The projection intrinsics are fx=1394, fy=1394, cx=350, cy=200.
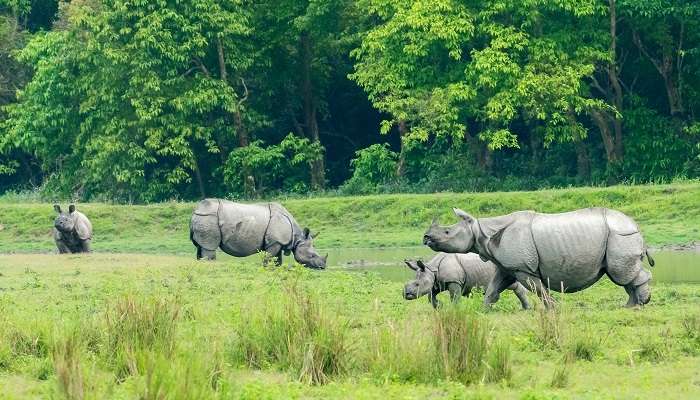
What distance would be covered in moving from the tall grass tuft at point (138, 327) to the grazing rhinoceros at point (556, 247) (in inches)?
187

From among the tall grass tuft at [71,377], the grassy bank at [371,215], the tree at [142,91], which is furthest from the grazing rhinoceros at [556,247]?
the tree at [142,91]

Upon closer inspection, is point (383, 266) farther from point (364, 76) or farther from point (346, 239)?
point (364, 76)

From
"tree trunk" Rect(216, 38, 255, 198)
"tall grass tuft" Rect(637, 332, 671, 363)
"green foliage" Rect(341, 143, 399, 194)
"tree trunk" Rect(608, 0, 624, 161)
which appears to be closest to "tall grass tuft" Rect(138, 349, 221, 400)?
"tall grass tuft" Rect(637, 332, 671, 363)

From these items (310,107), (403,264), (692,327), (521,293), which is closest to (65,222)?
(403,264)

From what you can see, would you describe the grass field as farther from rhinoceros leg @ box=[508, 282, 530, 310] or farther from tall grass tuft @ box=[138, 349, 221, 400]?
rhinoceros leg @ box=[508, 282, 530, 310]

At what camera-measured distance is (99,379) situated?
33.2 ft

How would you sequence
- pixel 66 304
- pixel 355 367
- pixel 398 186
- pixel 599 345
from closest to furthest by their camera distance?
pixel 355 367, pixel 599 345, pixel 66 304, pixel 398 186

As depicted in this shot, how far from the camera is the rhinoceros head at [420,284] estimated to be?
16.8m

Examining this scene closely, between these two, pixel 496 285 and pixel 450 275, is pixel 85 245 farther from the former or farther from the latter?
pixel 496 285

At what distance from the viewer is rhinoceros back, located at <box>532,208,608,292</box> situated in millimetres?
15336

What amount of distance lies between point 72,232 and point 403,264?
6158mm

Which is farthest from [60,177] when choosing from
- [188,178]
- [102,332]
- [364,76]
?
[102,332]

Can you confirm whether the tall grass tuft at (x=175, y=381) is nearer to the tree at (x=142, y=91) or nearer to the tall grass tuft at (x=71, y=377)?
the tall grass tuft at (x=71, y=377)

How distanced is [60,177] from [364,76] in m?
12.1
